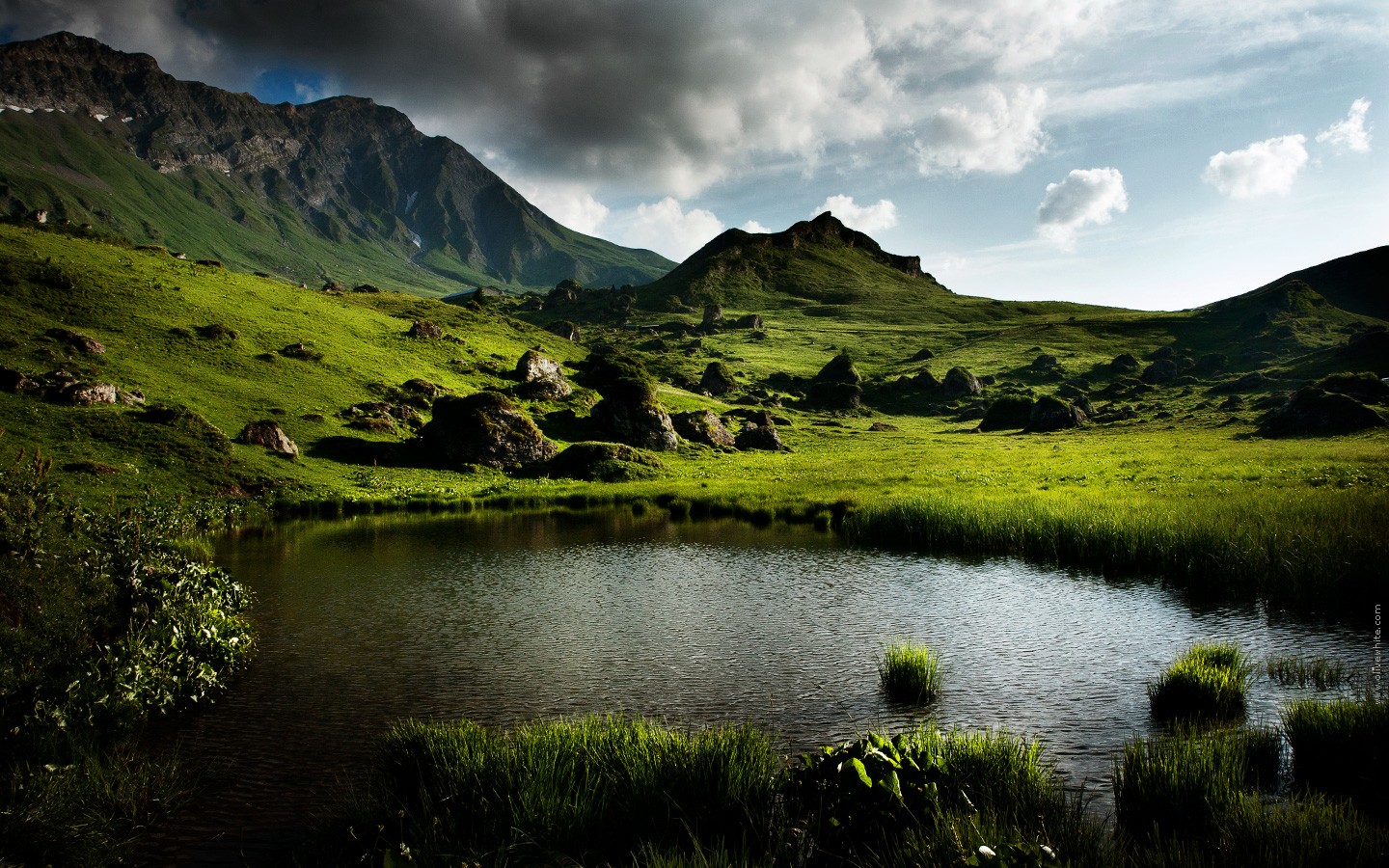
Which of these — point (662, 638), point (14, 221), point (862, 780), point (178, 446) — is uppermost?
point (14, 221)

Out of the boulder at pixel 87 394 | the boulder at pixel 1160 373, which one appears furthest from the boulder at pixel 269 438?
the boulder at pixel 1160 373

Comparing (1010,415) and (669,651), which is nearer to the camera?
(669,651)

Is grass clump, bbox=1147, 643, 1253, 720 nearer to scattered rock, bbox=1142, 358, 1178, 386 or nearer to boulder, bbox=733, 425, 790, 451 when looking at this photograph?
boulder, bbox=733, 425, 790, 451

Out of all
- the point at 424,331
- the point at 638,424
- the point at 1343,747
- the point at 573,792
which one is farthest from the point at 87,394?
the point at 1343,747

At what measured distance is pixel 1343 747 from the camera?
10.8 meters

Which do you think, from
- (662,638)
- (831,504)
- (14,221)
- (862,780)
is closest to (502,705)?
(662,638)

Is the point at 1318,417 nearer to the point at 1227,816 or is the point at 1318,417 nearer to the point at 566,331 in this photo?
the point at 1227,816

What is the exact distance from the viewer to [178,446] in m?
51.6

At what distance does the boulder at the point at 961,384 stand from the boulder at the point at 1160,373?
102 feet

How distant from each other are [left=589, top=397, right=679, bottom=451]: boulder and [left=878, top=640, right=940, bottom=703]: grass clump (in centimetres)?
6666

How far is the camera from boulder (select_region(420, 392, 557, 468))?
67.8 meters

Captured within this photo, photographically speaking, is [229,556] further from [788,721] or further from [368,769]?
[788,721]

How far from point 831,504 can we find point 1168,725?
103ft

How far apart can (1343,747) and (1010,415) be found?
111 metres
